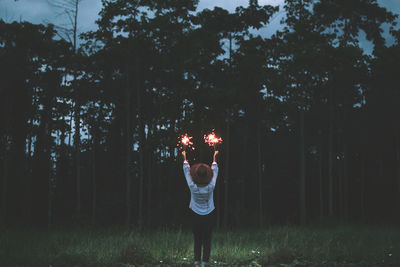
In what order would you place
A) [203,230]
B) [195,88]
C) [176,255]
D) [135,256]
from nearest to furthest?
1. [203,230]
2. [135,256]
3. [176,255]
4. [195,88]

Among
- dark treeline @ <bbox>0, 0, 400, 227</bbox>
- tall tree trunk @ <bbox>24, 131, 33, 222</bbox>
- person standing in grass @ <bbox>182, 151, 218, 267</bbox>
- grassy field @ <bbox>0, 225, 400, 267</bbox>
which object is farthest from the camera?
tall tree trunk @ <bbox>24, 131, 33, 222</bbox>

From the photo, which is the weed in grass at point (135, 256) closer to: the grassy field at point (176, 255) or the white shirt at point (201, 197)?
the grassy field at point (176, 255)

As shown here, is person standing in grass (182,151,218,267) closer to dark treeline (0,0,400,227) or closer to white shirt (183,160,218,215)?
white shirt (183,160,218,215)

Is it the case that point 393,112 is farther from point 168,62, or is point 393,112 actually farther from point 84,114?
point 84,114

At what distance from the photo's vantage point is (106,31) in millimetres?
25094

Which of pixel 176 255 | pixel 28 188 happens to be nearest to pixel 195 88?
pixel 176 255

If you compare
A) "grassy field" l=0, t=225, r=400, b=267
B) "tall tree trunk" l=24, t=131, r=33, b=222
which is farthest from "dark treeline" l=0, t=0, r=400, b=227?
"grassy field" l=0, t=225, r=400, b=267

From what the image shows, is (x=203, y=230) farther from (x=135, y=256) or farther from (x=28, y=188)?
(x=28, y=188)

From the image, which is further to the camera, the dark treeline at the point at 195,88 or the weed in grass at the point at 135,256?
the dark treeline at the point at 195,88

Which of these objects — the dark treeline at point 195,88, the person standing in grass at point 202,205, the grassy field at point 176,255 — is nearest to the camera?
the person standing in grass at point 202,205

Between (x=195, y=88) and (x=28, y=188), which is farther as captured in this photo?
(x=28, y=188)

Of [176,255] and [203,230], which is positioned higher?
[203,230]

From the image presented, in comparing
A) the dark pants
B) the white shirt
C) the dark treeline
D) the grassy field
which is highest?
the dark treeline

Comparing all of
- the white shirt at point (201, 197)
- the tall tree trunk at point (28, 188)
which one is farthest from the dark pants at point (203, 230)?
the tall tree trunk at point (28, 188)
